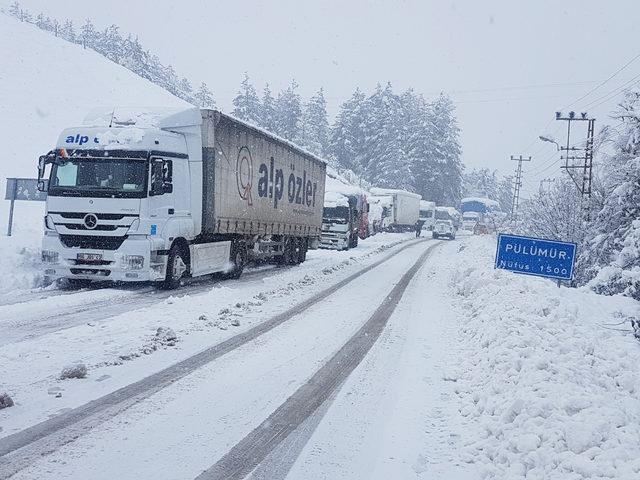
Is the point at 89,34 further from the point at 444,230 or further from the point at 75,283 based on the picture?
the point at 75,283

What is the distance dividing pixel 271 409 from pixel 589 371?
3.27 m

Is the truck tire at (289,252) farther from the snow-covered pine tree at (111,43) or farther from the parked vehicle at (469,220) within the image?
the snow-covered pine tree at (111,43)

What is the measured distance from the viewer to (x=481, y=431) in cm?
479

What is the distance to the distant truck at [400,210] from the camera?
53344 mm

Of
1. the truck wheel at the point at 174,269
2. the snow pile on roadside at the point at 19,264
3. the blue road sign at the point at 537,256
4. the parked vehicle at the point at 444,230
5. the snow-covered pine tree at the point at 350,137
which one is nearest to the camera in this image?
the blue road sign at the point at 537,256

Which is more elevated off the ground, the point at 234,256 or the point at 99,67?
the point at 99,67

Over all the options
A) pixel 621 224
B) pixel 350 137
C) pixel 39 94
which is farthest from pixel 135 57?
pixel 621 224

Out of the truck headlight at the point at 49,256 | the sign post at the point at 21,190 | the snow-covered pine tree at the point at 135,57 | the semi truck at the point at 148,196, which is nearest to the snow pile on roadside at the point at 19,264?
the semi truck at the point at 148,196

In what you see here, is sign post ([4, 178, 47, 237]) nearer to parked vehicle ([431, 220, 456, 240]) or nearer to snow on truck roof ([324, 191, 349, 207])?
snow on truck roof ([324, 191, 349, 207])

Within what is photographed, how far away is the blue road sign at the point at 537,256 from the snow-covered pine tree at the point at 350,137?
72.9 m

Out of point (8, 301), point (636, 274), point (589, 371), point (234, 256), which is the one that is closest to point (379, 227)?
point (234, 256)

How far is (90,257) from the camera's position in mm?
11836

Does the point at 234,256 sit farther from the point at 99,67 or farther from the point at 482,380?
the point at 99,67

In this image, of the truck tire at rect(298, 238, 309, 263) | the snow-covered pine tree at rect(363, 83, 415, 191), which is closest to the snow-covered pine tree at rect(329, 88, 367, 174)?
the snow-covered pine tree at rect(363, 83, 415, 191)
